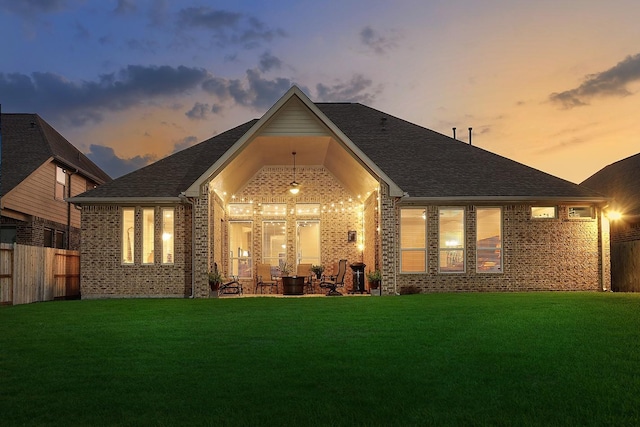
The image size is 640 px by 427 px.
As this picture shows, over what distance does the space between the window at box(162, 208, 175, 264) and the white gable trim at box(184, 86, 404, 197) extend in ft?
6.63

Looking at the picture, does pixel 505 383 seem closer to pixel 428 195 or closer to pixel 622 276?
pixel 428 195

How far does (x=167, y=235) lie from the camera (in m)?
20.5

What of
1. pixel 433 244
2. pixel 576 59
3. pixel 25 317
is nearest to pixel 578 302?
pixel 433 244

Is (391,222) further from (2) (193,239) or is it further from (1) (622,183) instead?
(1) (622,183)

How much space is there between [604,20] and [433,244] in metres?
8.26

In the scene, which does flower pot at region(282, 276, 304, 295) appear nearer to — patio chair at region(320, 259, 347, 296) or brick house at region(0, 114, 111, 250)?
patio chair at region(320, 259, 347, 296)

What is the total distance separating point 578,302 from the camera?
1520cm

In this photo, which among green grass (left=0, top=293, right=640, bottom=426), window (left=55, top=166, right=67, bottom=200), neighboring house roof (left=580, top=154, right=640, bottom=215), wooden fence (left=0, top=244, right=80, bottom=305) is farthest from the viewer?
window (left=55, top=166, right=67, bottom=200)

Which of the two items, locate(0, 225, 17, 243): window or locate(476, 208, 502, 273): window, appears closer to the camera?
locate(476, 208, 502, 273): window

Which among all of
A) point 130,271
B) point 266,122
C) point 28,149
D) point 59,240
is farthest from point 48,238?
point 266,122

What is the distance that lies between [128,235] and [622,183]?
1980cm

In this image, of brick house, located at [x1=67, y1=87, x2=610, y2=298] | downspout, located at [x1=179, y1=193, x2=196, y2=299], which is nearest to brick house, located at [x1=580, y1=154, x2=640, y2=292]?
brick house, located at [x1=67, y1=87, x2=610, y2=298]

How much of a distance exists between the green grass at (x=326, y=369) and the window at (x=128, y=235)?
7595 mm

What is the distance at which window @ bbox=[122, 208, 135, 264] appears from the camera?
20.4 meters
